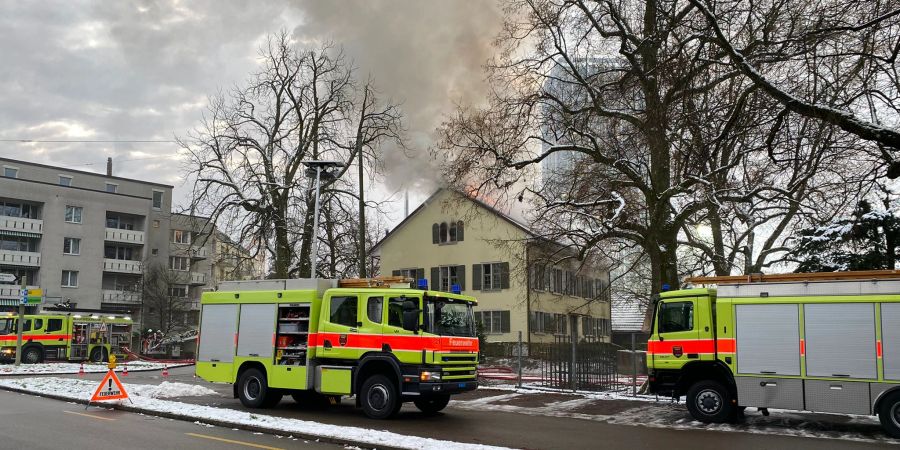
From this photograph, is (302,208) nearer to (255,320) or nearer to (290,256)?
(290,256)

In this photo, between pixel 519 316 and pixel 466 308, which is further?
pixel 519 316

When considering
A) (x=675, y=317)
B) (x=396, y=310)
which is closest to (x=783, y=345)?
(x=675, y=317)

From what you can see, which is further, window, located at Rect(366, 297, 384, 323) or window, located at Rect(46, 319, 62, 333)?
window, located at Rect(46, 319, 62, 333)

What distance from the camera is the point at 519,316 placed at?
42.2 m

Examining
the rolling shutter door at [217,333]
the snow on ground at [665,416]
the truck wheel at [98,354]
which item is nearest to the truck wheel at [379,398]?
the snow on ground at [665,416]

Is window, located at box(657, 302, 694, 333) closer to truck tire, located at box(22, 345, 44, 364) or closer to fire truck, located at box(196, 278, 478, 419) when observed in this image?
fire truck, located at box(196, 278, 478, 419)

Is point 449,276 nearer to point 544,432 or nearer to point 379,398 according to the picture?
point 379,398

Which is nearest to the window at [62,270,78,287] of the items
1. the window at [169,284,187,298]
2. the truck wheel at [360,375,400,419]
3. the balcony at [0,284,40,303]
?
the balcony at [0,284,40,303]

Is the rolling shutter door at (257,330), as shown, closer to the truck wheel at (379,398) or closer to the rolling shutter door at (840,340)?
the truck wheel at (379,398)

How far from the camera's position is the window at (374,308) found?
47.3ft

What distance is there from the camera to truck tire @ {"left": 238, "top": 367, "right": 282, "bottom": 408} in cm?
1562

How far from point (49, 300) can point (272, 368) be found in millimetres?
→ 48388

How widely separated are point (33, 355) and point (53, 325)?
5.33ft

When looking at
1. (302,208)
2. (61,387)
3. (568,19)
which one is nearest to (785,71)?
(568,19)
